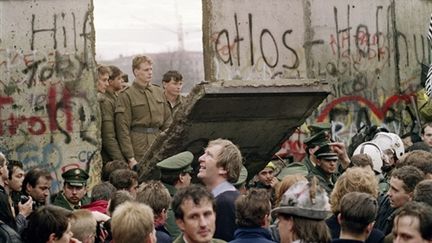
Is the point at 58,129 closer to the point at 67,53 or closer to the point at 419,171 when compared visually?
the point at 67,53

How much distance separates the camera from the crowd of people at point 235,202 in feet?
29.9

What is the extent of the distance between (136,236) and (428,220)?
2.01 metres

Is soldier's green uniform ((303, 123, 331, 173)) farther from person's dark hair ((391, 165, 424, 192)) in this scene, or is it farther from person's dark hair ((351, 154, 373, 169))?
person's dark hair ((391, 165, 424, 192))

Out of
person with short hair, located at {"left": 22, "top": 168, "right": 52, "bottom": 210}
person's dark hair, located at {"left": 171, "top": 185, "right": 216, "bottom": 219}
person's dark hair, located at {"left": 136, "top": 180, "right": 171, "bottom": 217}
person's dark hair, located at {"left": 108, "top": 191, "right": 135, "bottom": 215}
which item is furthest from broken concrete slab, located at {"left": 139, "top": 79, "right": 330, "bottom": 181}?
person's dark hair, located at {"left": 171, "top": 185, "right": 216, "bottom": 219}

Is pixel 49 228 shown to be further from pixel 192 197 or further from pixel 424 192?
pixel 424 192

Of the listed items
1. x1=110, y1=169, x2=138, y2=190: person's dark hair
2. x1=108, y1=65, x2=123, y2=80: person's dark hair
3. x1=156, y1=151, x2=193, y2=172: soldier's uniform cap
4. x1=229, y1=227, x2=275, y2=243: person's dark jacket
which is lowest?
x1=229, y1=227, x2=275, y2=243: person's dark jacket

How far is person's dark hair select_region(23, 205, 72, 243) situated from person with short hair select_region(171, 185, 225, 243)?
2.92ft

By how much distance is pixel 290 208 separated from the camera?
361 inches

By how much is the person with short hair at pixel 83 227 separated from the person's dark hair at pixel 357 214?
77.9 inches

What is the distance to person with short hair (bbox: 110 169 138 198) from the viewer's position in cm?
1295

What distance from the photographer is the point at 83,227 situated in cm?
1022

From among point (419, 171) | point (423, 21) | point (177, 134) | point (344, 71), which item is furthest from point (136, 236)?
point (423, 21)

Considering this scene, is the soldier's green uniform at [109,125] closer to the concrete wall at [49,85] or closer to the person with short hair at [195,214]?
the concrete wall at [49,85]

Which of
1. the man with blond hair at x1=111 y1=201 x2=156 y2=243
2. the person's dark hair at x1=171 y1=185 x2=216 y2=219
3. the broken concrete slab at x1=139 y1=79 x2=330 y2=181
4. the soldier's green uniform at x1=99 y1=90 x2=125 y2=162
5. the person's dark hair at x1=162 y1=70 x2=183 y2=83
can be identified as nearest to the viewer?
the man with blond hair at x1=111 y1=201 x2=156 y2=243
